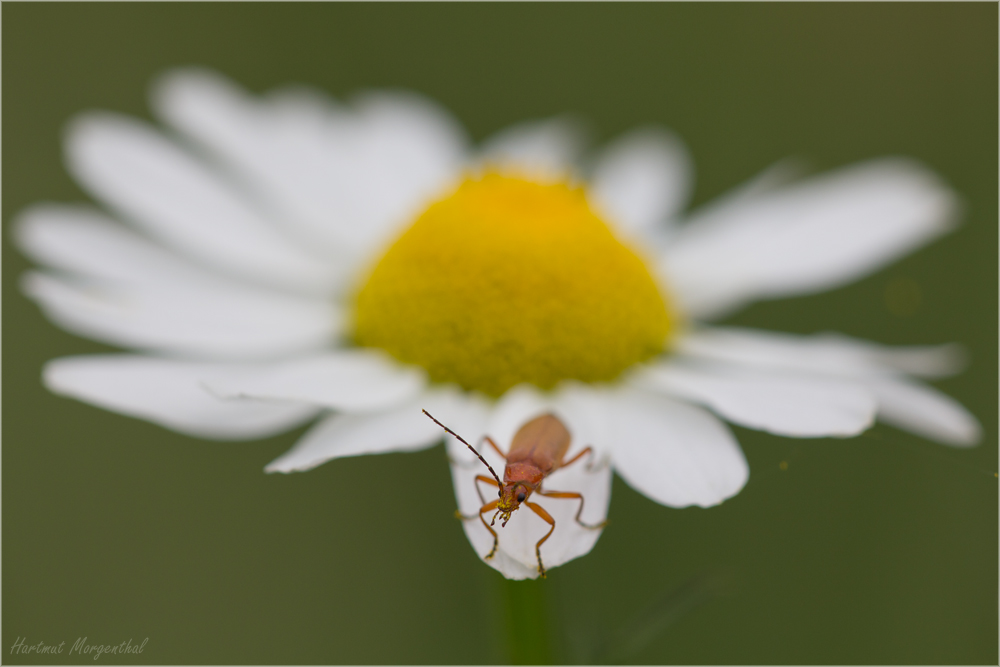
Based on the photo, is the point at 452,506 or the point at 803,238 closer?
the point at 803,238

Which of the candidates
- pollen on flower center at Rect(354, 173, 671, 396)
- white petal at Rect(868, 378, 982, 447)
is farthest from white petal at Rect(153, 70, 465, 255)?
white petal at Rect(868, 378, 982, 447)

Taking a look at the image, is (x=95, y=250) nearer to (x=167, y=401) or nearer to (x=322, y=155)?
(x=167, y=401)

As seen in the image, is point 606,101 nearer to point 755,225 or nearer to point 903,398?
point 755,225

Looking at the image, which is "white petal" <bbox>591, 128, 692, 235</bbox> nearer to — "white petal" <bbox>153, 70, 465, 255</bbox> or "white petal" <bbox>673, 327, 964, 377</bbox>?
"white petal" <bbox>153, 70, 465, 255</bbox>

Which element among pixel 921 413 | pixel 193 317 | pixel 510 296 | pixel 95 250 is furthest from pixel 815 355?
pixel 95 250

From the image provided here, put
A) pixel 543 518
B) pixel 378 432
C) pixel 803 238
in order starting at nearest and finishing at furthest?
pixel 543 518, pixel 378 432, pixel 803 238

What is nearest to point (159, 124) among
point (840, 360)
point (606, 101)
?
point (606, 101)

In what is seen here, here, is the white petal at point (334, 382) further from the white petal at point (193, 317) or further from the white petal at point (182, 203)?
the white petal at point (182, 203)
